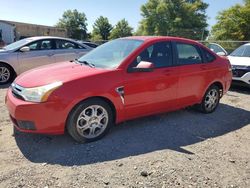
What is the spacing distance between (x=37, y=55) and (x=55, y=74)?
4.98 meters

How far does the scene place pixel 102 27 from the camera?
74062 millimetres

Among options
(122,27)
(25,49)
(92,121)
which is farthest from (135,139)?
(122,27)

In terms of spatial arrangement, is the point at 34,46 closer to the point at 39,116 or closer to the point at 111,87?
the point at 111,87

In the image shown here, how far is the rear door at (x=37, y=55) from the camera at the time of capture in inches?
331

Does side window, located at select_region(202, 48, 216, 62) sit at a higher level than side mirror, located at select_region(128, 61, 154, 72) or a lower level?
higher

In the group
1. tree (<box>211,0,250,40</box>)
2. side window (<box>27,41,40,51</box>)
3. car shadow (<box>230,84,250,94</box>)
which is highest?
tree (<box>211,0,250,40</box>)

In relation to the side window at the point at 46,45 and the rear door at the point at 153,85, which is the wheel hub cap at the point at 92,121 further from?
the side window at the point at 46,45

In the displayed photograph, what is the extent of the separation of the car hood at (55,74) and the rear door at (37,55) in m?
4.39

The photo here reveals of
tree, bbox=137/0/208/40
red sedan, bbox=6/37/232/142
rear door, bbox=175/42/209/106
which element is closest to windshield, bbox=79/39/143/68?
red sedan, bbox=6/37/232/142

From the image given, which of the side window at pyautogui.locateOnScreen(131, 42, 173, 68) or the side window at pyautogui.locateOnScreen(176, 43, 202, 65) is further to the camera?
the side window at pyautogui.locateOnScreen(176, 43, 202, 65)

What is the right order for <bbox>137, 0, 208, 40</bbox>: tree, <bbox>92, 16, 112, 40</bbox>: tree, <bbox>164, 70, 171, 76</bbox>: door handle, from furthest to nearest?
<bbox>92, 16, 112, 40</bbox>: tree
<bbox>137, 0, 208, 40</bbox>: tree
<bbox>164, 70, 171, 76</bbox>: door handle

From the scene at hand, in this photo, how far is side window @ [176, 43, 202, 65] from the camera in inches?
199

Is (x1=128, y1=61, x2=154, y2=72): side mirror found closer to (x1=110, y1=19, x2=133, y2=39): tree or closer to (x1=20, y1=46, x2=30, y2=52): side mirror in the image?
(x1=20, y1=46, x2=30, y2=52): side mirror

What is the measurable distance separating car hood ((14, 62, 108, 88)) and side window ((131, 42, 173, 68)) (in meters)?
0.83
